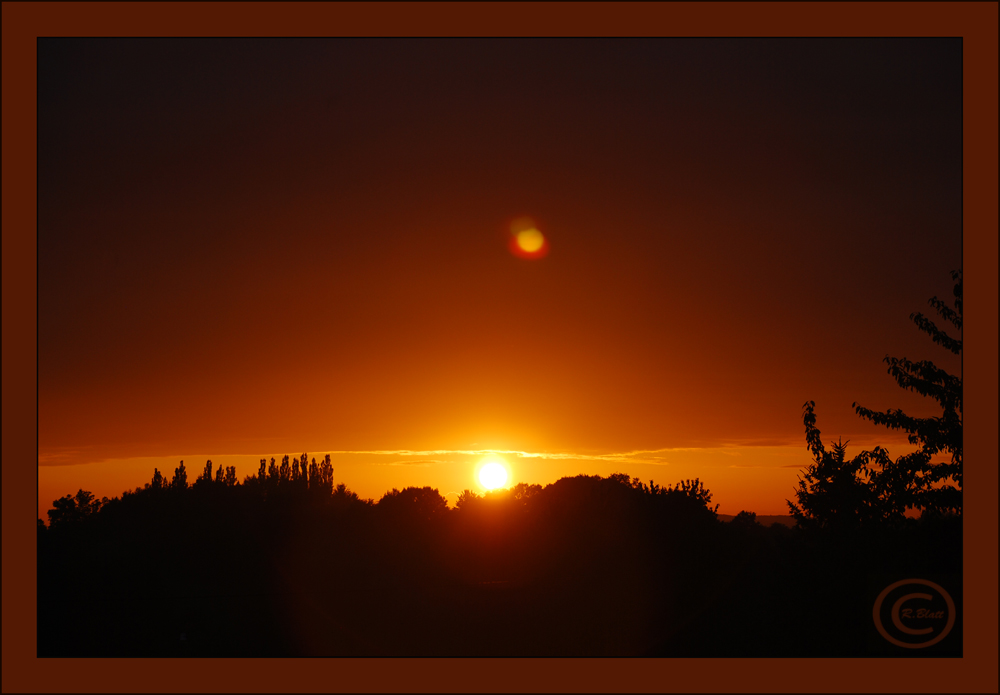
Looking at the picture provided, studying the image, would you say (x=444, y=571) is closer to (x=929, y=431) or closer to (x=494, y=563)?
(x=494, y=563)

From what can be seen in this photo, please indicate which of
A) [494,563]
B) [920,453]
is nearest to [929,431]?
[920,453]

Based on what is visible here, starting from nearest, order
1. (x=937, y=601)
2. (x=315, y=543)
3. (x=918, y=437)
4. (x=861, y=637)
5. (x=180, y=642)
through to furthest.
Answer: (x=937, y=601), (x=861, y=637), (x=180, y=642), (x=918, y=437), (x=315, y=543)

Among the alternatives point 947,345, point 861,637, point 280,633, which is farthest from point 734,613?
point 280,633

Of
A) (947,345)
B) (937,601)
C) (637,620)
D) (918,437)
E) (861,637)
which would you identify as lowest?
(637,620)

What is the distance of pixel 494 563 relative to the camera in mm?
18906

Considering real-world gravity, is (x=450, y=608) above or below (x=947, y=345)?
below

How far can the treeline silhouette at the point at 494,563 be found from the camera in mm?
14352

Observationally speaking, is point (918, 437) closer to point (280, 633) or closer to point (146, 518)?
point (280, 633)

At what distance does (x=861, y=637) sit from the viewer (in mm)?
11117

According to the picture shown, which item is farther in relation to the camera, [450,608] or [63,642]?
[450,608]

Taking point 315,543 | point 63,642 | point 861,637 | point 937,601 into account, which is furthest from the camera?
point 315,543

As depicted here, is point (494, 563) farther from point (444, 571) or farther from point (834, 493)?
point (834, 493)

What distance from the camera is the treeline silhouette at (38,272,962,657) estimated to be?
14352mm

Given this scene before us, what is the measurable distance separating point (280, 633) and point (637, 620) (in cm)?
869
